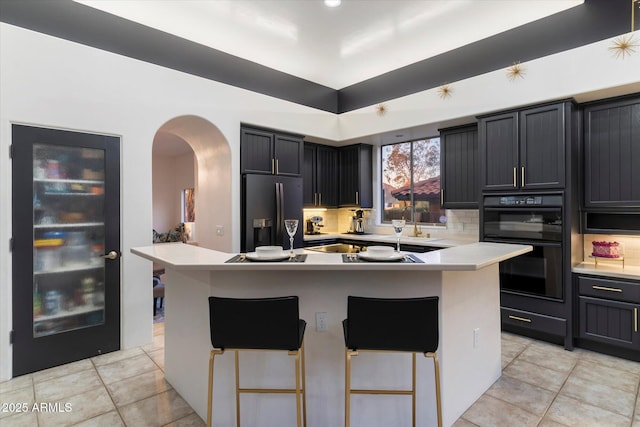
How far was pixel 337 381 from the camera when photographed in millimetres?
1974

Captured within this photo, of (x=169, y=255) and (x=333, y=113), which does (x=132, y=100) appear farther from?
(x=333, y=113)

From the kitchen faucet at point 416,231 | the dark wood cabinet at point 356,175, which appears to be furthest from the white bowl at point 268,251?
the dark wood cabinet at point 356,175

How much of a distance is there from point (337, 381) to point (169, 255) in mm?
1330

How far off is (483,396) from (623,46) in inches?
125

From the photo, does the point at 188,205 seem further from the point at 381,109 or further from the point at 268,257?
the point at 268,257

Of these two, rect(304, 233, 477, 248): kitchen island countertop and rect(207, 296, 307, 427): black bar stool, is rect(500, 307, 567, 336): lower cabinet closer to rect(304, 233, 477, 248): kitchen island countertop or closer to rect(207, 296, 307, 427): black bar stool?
rect(304, 233, 477, 248): kitchen island countertop

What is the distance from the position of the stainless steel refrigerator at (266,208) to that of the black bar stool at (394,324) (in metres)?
Result: 2.62

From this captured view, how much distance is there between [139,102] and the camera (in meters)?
3.30

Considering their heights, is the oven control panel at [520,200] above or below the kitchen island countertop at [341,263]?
above

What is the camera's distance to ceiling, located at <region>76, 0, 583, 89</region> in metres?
3.19

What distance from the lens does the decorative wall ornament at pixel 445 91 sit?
13.0 ft

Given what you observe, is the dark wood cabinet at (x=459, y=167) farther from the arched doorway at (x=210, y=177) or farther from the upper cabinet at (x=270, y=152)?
the arched doorway at (x=210, y=177)

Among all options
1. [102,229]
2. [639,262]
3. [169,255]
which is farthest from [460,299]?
[102,229]

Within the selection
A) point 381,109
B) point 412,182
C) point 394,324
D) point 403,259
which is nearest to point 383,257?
point 403,259
